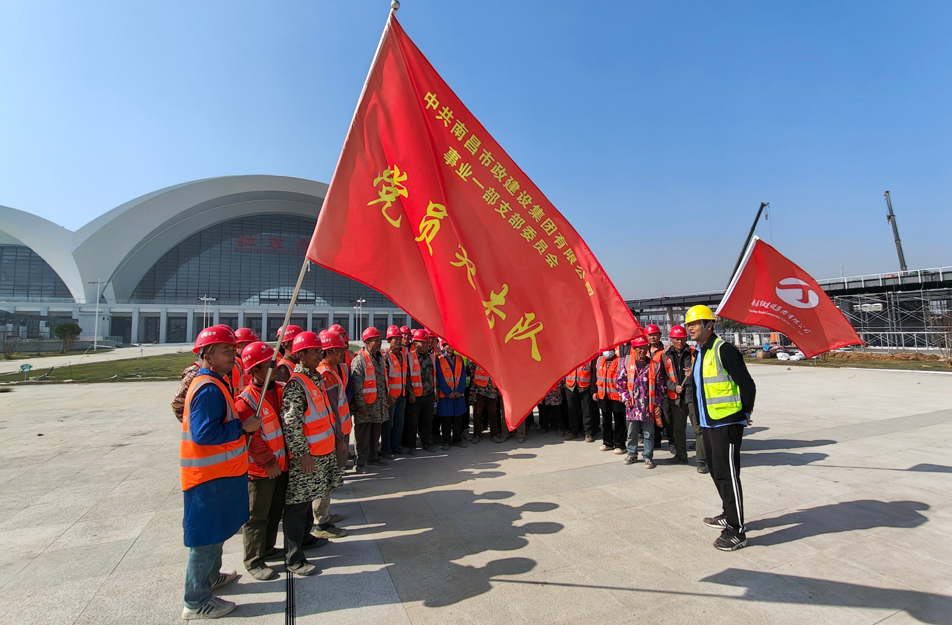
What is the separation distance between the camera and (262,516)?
10.1ft

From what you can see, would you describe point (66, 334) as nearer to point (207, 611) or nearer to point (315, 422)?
point (315, 422)

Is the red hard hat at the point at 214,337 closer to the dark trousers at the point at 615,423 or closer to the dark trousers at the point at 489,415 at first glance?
the dark trousers at the point at 489,415

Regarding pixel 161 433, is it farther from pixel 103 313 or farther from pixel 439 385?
pixel 103 313

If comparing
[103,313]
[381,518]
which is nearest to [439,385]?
[381,518]

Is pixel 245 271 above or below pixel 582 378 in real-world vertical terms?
above

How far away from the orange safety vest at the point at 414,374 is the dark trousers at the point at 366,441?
70 centimetres

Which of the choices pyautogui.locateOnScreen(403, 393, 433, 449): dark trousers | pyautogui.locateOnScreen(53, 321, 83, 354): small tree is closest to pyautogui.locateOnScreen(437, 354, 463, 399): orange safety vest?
pyautogui.locateOnScreen(403, 393, 433, 449): dark trousers

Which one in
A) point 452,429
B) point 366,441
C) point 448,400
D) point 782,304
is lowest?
point 452,429

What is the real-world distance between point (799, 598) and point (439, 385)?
4947mm

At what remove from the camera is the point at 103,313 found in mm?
48312

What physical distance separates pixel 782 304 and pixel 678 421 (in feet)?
6.39

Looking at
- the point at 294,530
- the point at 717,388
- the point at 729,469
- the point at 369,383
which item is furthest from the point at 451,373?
the point at 729,469

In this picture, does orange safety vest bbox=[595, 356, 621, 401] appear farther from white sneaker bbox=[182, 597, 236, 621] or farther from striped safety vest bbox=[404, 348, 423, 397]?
white sneaker bbox=[182, 597, 236, 621]

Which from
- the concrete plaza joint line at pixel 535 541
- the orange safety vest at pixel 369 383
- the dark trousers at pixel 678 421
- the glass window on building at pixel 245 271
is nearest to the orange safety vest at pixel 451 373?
the concrete plaza joint line at pixel 535 541
